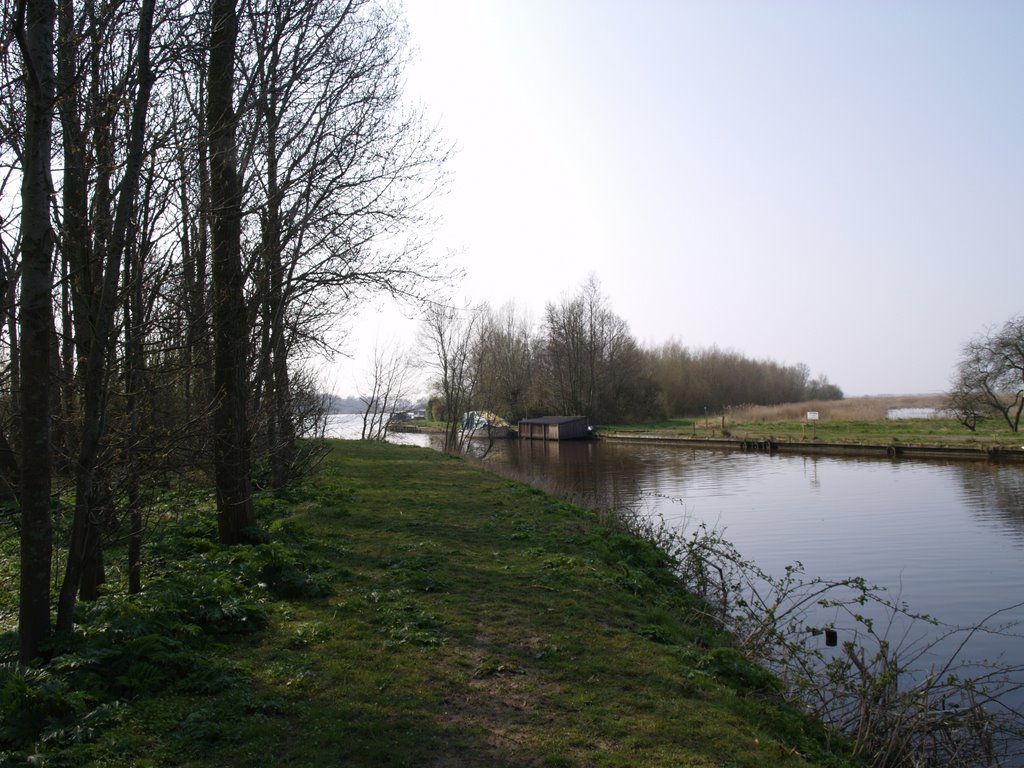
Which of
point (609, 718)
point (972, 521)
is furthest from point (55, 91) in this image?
point (972, 521)

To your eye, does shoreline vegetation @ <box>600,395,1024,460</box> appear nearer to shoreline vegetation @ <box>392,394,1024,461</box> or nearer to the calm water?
shoreline vegetation @ <box>392,394,1024,461</box>

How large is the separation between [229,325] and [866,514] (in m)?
16.8

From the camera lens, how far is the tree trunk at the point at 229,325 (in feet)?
25.9

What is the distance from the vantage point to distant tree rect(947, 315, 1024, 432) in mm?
37562

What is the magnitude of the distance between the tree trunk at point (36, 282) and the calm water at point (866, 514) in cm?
978

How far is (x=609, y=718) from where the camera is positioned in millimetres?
4738

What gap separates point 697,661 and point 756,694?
514 millimetres

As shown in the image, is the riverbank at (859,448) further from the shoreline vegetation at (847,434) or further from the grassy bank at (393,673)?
the grassy bank at (393,673)

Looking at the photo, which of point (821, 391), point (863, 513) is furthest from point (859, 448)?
point (821, 391)

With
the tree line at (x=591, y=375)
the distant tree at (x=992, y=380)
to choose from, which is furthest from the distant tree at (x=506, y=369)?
the distant tree at (x=992, y=380)

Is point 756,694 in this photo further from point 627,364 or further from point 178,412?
point 627,364

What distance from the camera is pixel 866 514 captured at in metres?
19.0

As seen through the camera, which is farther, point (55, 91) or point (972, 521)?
point (972, 521)

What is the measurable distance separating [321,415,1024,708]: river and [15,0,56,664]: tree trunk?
9449 millimetres
